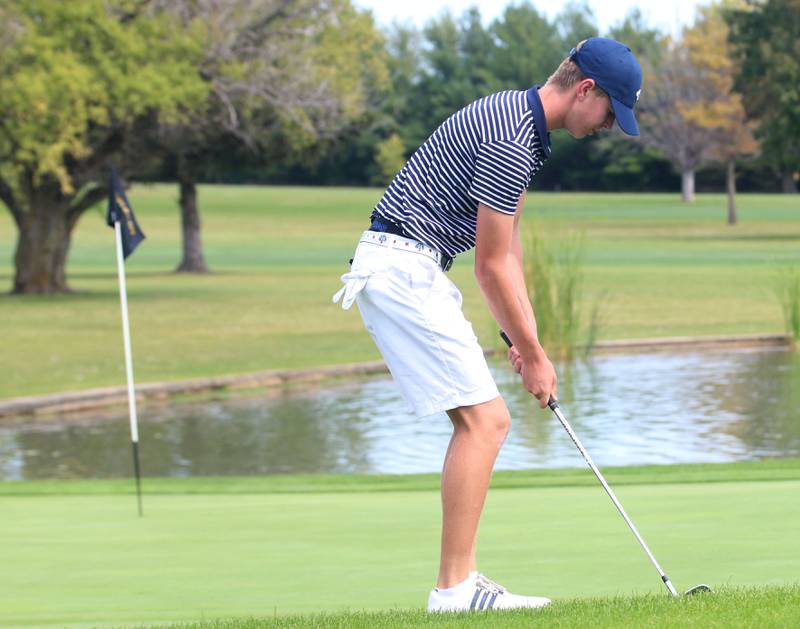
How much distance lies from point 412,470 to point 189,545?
15.5ft

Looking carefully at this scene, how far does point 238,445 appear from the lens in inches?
504

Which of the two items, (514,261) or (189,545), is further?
(189,545)

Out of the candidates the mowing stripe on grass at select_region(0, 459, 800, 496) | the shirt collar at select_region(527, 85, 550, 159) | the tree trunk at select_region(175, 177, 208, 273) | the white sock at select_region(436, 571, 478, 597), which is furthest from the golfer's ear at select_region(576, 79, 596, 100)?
the tree trunk at select_region(175, 177, 208, 273)

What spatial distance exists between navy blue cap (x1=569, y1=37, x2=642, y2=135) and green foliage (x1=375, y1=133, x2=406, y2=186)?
94.6m

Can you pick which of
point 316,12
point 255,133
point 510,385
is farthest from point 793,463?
point 255,133

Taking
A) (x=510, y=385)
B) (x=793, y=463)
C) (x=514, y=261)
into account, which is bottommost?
(x=510, y=385)

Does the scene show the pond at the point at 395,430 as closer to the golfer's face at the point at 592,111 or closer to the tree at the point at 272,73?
the golfer's face at the point at 592,111

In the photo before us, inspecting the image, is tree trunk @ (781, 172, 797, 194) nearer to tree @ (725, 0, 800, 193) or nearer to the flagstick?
tree @ (725, 0, 800, 193)

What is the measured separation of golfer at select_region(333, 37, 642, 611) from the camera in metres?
4.59

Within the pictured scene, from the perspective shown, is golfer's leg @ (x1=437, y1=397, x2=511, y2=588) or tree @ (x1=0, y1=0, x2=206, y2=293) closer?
golfer's leg @ (x1=437, y1=397, x2=511, y2=588)

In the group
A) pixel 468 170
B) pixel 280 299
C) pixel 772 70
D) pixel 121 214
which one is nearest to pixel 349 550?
pixel 468 170

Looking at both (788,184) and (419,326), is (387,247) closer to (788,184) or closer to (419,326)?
(419,326)

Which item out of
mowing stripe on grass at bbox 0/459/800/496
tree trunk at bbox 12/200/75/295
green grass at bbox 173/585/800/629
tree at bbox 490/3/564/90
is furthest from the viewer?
tree at bbox 490/3/564/90

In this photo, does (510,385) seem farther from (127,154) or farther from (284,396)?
(127,154)
